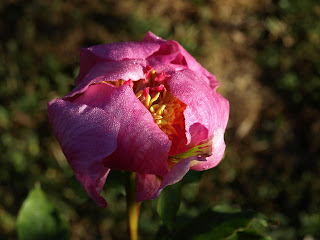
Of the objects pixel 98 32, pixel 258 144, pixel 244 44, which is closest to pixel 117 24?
pixel 98 32

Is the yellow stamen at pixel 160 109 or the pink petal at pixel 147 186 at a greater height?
the yellow stamen at pixel 160 109

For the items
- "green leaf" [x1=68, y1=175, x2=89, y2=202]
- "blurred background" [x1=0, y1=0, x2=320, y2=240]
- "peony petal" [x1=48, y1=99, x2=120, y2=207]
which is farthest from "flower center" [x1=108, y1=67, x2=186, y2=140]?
"blurred background" [x1=0, y1=0, x2=320, y2=240]

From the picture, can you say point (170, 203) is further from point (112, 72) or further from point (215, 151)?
point (112, 72)

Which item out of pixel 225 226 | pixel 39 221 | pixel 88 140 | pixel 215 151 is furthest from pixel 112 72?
pixel 39 221

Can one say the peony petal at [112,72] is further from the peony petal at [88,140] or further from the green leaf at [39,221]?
the green leaf at [39,221]

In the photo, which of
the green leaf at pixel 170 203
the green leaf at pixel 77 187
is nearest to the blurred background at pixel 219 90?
the green leaf at pixel 77 187

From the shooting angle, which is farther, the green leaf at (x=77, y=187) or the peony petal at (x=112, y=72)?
the green leaf at (x=77, y=187)
